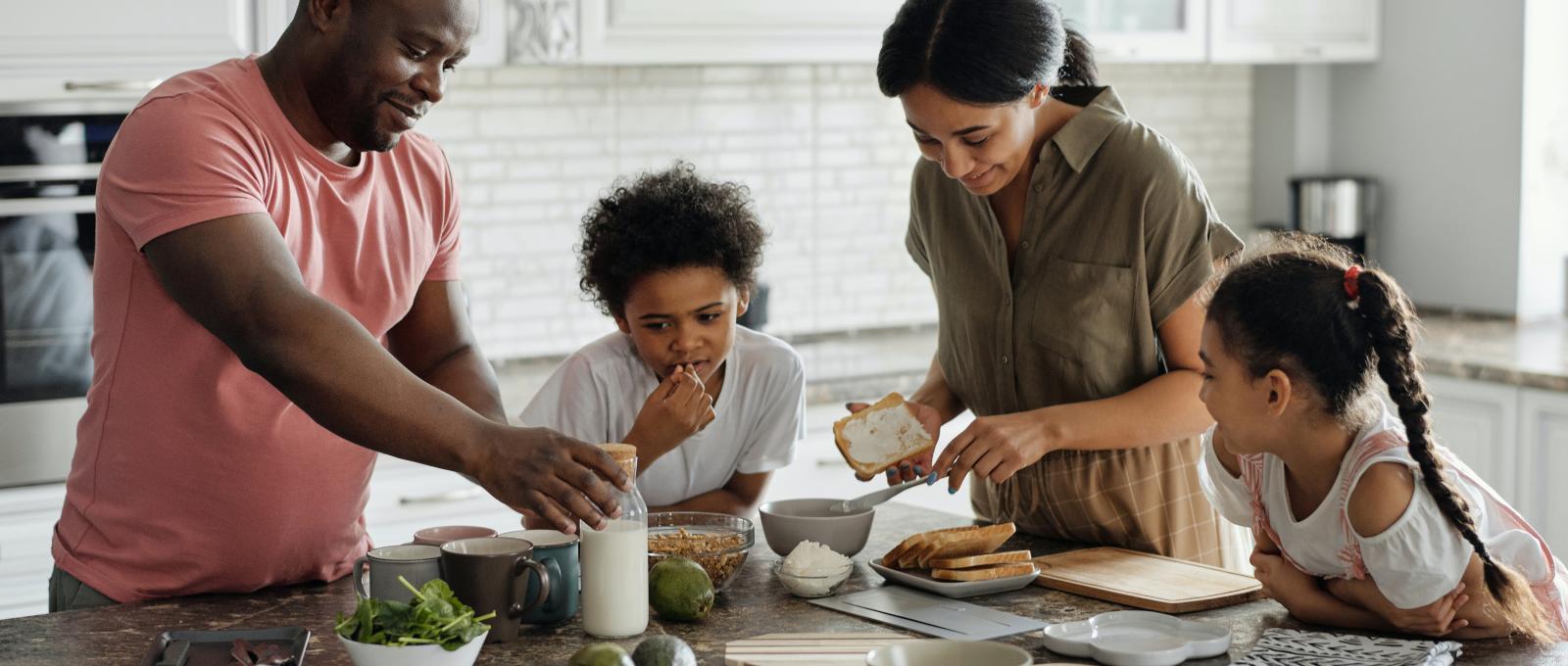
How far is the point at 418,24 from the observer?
1.82 m

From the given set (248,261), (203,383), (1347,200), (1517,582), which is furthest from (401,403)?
(1347,200)

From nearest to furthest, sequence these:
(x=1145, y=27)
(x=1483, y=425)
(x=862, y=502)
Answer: (x=862, y=502) < (x=1483, y=425) < (x=1145, y=27)

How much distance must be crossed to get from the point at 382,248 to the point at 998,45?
2.68 ft

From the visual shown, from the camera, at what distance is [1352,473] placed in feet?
5.98

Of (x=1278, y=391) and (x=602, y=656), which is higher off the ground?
(x=1278, y=391)

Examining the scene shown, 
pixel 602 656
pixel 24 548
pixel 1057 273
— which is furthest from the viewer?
pixel 24 548

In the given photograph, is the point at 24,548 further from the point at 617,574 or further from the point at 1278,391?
the point at 1278,391

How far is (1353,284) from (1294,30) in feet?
9.62

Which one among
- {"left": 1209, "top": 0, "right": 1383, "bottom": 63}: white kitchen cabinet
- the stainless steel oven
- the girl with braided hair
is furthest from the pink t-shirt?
{"left": 1209, "top": 0, "right": 1383, "bottom": 63}: white kitchen cabinet

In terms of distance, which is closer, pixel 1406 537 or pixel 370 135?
pixel 1406 537

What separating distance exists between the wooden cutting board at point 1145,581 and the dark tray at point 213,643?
874mm

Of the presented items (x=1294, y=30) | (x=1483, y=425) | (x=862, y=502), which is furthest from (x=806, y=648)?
(x=1294, y=30)

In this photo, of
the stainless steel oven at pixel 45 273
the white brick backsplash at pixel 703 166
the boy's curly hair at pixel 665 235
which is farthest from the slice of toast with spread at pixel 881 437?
the white brick backsplash at pixel 703 166

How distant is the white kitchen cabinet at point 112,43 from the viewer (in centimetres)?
306
